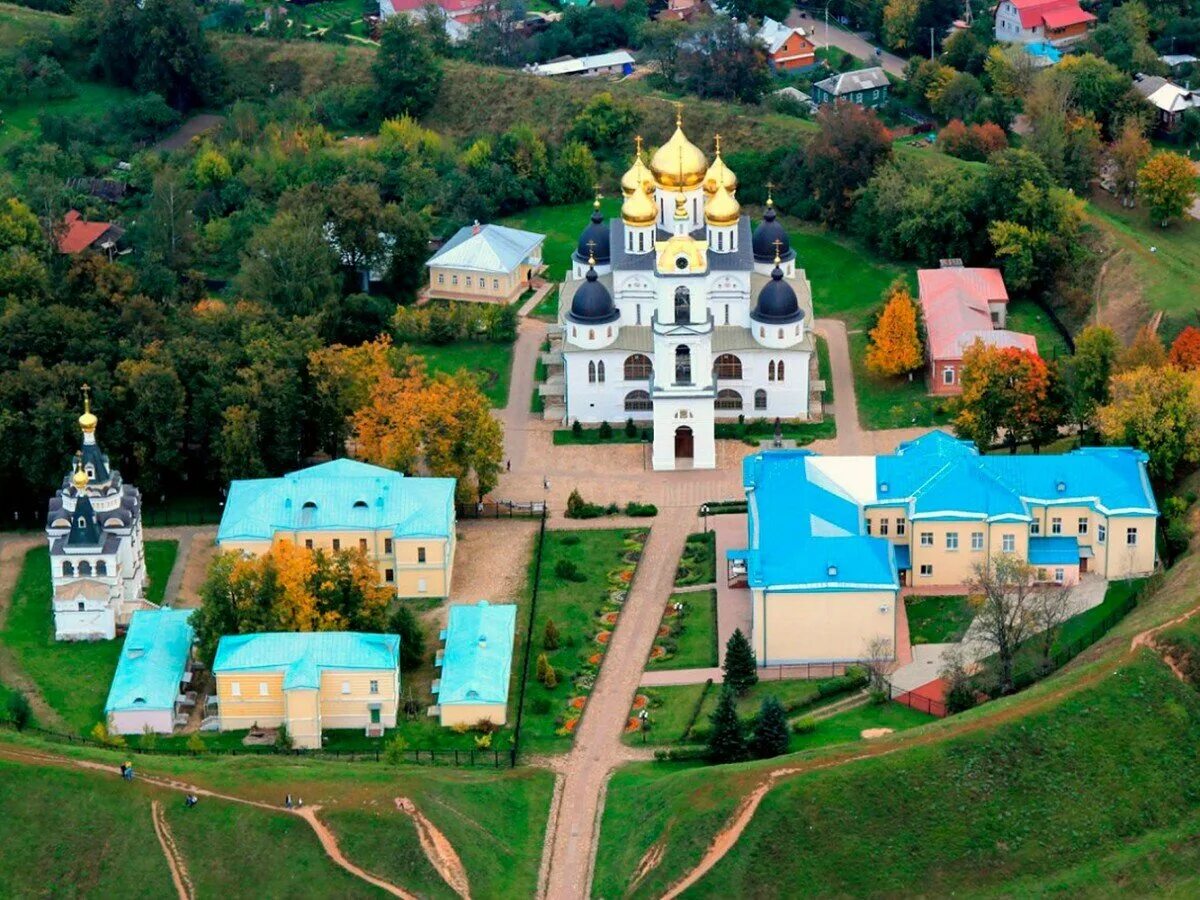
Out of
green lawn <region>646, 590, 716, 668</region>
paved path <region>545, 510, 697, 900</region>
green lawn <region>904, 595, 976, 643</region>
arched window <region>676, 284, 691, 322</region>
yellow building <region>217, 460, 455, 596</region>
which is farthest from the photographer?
arched window <region>676, 284, 691, 322</region>

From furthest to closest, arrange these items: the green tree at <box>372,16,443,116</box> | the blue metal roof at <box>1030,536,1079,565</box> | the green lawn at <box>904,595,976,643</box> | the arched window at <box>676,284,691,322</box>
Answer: the green tree at <box>372,16,443,116</box>
the arched window at <box>676,284,691,322</box>
the blue metal roof at <box>1030,536,1079,565</box>
the green lawn at <box>904,595,976,643</box>

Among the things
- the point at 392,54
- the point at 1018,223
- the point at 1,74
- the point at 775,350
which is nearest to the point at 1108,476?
the point at 775,350

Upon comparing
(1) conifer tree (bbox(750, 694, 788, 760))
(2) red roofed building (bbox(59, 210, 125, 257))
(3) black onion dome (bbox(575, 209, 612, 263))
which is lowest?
(2) red roofed building (bbox(59, 210, 125, 257))

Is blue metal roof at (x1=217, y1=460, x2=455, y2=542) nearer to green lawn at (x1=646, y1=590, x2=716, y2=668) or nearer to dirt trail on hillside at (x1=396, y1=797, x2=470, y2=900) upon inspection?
green lawn at (x1=646, y1=590, x2=716, y2=668)

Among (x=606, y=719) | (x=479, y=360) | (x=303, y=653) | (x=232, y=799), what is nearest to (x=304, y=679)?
(x=303, y=653)

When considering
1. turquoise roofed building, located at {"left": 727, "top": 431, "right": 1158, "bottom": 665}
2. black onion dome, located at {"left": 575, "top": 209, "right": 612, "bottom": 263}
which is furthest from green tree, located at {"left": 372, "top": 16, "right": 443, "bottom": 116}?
turquoise roofed building, located at {"left": 727, "top": 431, "right": 1158, "bottom": 665}

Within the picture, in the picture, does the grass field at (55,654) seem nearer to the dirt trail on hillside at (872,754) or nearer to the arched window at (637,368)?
the arched window at (637,368)

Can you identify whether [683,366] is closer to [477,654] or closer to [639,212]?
[639,212]
